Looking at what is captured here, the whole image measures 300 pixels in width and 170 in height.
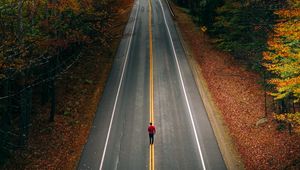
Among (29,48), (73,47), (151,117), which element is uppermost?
(29,48)

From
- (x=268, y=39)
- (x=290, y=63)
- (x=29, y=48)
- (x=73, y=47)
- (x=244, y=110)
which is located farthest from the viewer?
(x=73, y=47)

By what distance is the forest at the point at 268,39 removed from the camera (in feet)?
65.6

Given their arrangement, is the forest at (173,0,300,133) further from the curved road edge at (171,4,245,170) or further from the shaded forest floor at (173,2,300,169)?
the curved road edge at (171,4,245,170)

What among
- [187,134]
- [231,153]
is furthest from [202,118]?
[231,153]

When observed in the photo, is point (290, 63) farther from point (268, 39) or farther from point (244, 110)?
point (268, 39)

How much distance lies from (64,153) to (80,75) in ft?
45.4

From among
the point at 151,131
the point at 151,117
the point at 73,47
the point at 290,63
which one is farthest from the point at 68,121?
the point at 290,63

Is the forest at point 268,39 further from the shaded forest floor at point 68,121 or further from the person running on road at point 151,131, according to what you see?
the shaded forest floor at point 68,121

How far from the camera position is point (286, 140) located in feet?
72.8

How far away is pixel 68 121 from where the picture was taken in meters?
26.6

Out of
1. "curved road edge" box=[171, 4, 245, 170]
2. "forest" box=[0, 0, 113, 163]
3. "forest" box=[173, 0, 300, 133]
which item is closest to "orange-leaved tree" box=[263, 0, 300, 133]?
"forest" box=[173, 0, 300, 133]

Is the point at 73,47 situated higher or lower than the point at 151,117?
higher

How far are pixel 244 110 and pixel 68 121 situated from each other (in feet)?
46.7

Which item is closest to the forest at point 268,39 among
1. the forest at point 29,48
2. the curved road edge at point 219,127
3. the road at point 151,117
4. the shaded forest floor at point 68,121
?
the curved road edge at point 219,127
